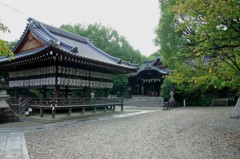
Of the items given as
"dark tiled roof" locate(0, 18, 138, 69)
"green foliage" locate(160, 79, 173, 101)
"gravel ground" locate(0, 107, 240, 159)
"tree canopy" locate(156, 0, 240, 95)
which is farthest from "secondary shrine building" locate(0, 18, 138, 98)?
"green foliage" locate(160, 79, 173, 101)

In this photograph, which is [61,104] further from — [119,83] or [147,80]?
[147,80]

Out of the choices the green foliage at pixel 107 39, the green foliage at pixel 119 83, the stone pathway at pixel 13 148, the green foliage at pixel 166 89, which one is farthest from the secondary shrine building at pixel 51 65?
the green foliage at pixel 107 39

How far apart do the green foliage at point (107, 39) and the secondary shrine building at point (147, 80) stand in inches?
179

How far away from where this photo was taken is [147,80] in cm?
3612

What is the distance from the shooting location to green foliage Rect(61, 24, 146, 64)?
39344 millimetres

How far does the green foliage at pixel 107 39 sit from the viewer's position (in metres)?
39.3

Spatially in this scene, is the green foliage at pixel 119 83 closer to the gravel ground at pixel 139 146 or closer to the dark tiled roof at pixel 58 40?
the dark tiled roof at pixel 58 40

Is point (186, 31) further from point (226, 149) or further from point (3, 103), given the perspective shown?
point (3, 103)

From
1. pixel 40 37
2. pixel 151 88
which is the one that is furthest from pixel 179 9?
pixel 151 88

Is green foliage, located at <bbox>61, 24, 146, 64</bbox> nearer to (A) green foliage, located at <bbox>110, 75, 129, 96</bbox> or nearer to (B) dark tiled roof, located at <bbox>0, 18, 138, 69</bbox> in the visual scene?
(A) green foliage, located at <bbox>110, 75, 129, 96</bbox>

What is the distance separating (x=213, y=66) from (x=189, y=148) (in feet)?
10.3

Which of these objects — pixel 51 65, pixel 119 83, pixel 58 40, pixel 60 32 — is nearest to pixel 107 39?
pixel 119 83

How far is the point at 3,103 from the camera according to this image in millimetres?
12453

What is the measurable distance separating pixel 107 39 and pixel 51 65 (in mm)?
30207
